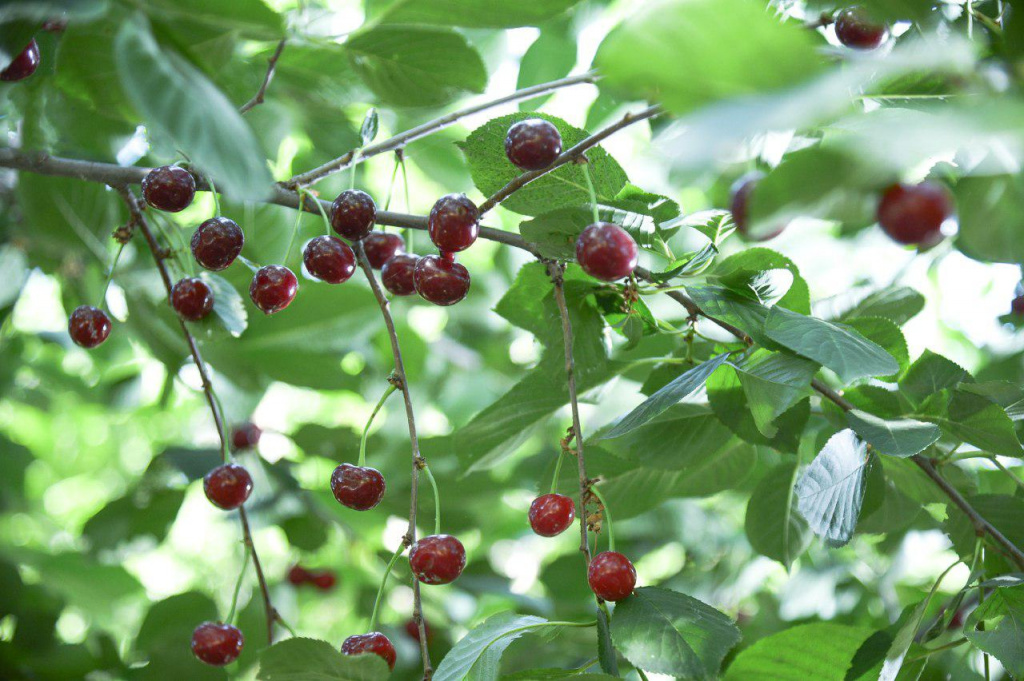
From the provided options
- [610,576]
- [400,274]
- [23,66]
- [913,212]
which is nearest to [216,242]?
[400,274]

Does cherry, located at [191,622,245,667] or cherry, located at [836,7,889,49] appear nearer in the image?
cherry, located at [836,7,889,49]

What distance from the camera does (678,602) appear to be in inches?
32.8

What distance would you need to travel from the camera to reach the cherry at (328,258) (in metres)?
0.93

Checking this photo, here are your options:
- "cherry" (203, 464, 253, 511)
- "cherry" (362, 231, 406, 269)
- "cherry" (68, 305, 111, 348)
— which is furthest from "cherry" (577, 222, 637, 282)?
"cherry" (68, 305, 111, 348)

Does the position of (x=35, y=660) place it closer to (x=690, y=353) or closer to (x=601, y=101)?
(x=690, y=353)

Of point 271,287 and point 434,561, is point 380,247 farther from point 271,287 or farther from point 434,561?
point 434,561

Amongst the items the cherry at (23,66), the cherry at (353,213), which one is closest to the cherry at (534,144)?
the cherry at (353,213)

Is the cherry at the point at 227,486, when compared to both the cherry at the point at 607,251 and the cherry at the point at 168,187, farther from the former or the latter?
the cherry at the point at 607,251

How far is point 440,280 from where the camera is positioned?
910 millimetres

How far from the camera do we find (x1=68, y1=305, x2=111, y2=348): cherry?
114cm

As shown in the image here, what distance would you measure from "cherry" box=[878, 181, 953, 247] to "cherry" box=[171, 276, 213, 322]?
31.4 inches

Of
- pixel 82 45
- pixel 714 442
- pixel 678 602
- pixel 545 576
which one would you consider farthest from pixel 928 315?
pixel 82 45

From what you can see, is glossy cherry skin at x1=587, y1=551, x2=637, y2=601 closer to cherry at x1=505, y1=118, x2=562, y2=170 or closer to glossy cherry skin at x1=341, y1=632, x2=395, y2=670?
glossy cherry skin at x1=341, y1=632, x2=395, y2=670

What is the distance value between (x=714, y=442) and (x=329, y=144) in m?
0.93
